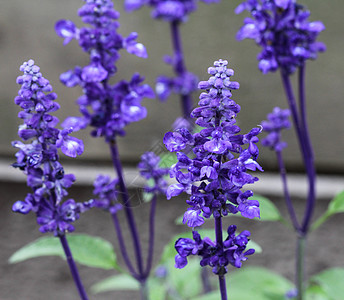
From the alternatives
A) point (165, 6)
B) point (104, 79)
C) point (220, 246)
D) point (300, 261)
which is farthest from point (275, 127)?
point (220, 246)

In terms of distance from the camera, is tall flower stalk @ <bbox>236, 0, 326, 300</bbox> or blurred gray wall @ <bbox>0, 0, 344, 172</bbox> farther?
blurred gray wall @ <bbox>0, 0, 344, 172</bbox>

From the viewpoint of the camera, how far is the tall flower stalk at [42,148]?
0.91 m

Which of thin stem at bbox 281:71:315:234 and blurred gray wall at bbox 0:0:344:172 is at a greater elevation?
blurred gray wall at bbox 0:0:344:172

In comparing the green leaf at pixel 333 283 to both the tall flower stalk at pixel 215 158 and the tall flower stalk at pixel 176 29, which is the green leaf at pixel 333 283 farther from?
the tall flower stalk at pixel 215 158

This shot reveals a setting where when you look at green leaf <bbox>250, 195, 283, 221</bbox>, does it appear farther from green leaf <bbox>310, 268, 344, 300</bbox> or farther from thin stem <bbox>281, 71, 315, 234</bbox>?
green leaf <bbox>310, 268, 344, 300</bbox>

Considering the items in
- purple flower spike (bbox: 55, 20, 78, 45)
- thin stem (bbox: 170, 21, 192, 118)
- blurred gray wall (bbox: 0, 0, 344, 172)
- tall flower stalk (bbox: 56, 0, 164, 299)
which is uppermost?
blurred gray wall (bbox: 0, 0, 344, 172)

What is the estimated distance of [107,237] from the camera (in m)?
3.22

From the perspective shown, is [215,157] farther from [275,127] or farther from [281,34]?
[275,127]

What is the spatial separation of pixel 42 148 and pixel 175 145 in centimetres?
32

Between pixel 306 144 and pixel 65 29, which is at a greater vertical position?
pixel 65 29

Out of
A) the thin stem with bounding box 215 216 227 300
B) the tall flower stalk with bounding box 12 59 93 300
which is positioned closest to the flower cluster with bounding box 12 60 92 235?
the tall flower stalk with bounding box 12 59 93 300

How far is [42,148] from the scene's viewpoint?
97 centimetres

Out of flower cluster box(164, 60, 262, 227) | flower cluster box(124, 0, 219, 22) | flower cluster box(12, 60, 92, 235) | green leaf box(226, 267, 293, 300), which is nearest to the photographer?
flower cluster box(164, 60, 262, 227)

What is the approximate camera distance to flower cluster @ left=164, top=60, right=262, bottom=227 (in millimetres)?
744
